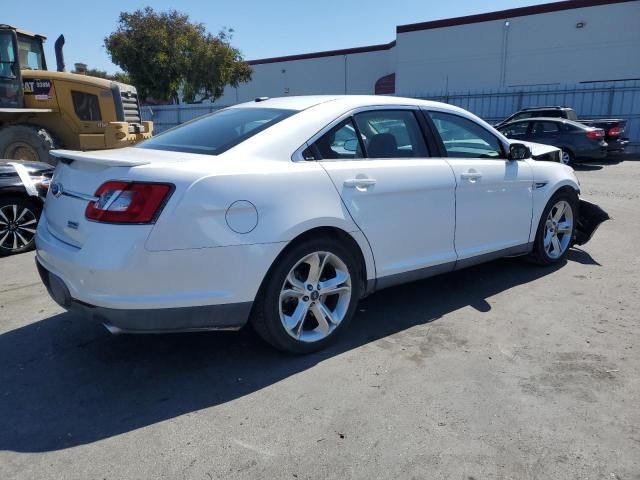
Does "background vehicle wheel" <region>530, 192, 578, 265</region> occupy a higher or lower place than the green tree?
lower

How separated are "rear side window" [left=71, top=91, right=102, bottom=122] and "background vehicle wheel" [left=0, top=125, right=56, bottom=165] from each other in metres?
1.52

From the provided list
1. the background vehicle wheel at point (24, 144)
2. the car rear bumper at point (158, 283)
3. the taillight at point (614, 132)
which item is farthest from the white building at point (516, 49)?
the car rear bumper at point (158, 283)

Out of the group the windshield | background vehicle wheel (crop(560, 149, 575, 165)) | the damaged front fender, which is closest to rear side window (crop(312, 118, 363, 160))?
the damaged front fender

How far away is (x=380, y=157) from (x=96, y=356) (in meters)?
2.33

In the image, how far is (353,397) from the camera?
3.00 meters

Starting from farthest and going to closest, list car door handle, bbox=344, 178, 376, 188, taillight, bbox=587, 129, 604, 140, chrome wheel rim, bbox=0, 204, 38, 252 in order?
taillight, bbox=587, 129, 604, 140 → chrome wheel rim, bbox=0, 204, 38, 252 → car door handle, bbox=344, 178, 376, 188

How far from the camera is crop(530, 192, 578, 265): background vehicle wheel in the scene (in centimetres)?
519

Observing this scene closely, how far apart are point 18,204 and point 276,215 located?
410cm

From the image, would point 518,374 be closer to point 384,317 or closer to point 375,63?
point 384,317

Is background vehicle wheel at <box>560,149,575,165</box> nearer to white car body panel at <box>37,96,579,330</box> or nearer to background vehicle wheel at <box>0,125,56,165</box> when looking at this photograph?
white car body panel at <box>37,96,579,330</box>

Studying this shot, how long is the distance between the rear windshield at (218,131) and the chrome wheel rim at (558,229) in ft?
10.0

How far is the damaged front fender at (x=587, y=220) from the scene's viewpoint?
5730 mm

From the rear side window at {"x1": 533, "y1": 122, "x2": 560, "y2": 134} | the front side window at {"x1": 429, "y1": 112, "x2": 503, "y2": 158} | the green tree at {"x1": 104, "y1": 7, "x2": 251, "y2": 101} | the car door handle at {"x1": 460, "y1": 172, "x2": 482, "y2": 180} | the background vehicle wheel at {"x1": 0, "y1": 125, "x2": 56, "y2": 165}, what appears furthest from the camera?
the green tree at {"x1": 104, "y1": 7, "x2": 251, "y2": 101}

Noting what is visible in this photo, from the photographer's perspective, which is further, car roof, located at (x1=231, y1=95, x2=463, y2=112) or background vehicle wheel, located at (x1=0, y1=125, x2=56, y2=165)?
background vehicle wheel, located at (x1=0, y1=125, x2=56, y2=165)
